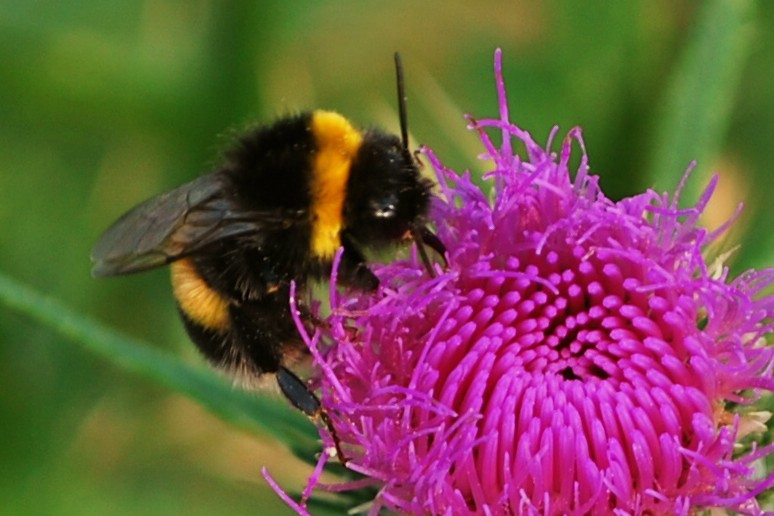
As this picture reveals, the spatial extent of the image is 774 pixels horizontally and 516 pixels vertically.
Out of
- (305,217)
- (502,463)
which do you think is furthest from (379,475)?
(305,217)

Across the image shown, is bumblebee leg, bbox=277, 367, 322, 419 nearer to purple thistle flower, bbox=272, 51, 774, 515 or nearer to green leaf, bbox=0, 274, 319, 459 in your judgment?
purple thistle flower, bbox=272, 51, 774, 515

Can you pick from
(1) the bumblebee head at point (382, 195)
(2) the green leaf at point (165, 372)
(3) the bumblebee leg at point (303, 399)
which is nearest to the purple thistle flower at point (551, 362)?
(3) the bumblebee leg at point (303, 399)

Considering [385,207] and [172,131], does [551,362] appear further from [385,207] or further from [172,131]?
[172,131]

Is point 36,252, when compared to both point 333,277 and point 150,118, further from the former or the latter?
point 333,277

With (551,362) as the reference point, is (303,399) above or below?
below

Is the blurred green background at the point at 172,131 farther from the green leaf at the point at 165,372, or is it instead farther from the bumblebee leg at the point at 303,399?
the bumblebee leg at the point at 303,399

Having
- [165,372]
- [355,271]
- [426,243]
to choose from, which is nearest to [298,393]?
[355,271]
